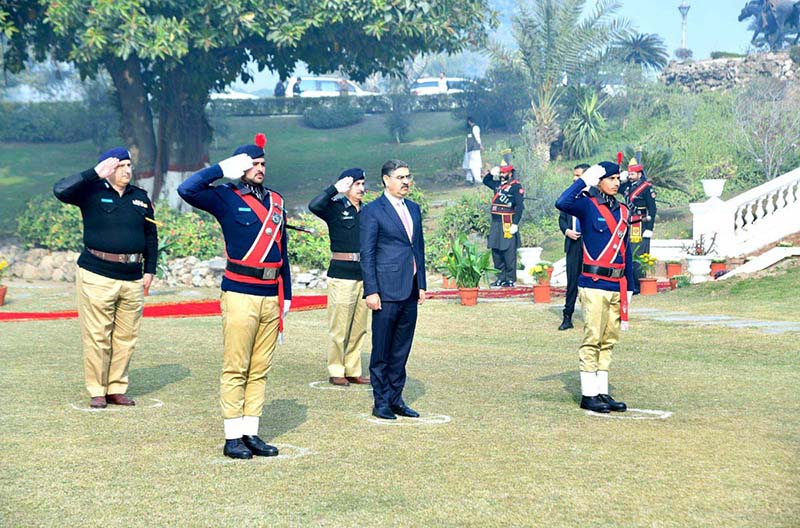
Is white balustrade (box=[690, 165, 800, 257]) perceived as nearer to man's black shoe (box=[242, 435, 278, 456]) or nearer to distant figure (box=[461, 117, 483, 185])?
distant figure (box=[461, 117, 483, 185])

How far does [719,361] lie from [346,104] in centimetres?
4301

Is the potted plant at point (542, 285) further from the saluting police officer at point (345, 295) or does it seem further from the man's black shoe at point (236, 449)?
the man's black shoe at point (236, 449)

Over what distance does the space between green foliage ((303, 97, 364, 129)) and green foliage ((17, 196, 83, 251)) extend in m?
25.1

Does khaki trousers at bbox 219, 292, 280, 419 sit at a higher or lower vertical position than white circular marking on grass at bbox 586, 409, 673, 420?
higher

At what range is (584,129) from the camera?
124 ft

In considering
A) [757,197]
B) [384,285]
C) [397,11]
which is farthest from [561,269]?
[384,285]

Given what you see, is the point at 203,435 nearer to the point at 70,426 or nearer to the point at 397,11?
the point at 70,426

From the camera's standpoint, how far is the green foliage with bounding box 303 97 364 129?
170ft

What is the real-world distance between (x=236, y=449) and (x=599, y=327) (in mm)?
3327

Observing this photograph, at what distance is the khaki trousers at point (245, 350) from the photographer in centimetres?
750

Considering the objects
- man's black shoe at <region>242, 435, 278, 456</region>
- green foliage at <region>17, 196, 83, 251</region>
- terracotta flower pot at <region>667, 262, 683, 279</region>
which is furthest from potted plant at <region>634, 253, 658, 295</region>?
green foliage at <region>17, 196, 83, 251</region>

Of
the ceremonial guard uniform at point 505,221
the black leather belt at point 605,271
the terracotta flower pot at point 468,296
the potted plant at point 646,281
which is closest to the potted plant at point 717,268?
the potted plant at point 646,281

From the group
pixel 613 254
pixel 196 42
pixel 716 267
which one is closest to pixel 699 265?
pixel 716 267

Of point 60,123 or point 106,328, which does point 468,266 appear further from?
point 60,123
